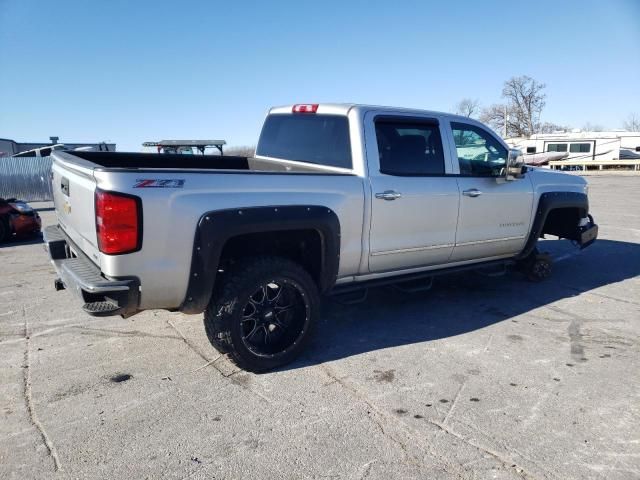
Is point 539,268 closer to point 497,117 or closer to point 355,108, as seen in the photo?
point 355,108

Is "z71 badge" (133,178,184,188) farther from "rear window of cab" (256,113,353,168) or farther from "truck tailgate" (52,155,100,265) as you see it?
"rear window of cab" (256,113,353,168)

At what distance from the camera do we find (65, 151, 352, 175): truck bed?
178 inches

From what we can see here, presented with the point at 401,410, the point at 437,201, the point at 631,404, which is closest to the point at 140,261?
the point at 401,410

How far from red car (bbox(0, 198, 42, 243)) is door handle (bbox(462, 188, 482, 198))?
361 inches

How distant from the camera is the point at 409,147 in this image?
4.48 metres

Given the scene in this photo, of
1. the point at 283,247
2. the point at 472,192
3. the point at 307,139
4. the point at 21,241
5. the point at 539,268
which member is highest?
the point at 307,139

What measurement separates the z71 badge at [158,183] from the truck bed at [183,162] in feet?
4.04

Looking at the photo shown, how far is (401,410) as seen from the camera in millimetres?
3082

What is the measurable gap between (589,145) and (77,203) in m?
48.5

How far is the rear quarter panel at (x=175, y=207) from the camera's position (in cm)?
304

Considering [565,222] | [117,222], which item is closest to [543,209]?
[565,222]

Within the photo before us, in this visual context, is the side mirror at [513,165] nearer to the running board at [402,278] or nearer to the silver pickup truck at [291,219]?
the silver pickup truck at [291,219]

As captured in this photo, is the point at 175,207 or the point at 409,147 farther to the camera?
the point at 409,147

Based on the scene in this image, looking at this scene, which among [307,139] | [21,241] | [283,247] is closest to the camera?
[283,247]
